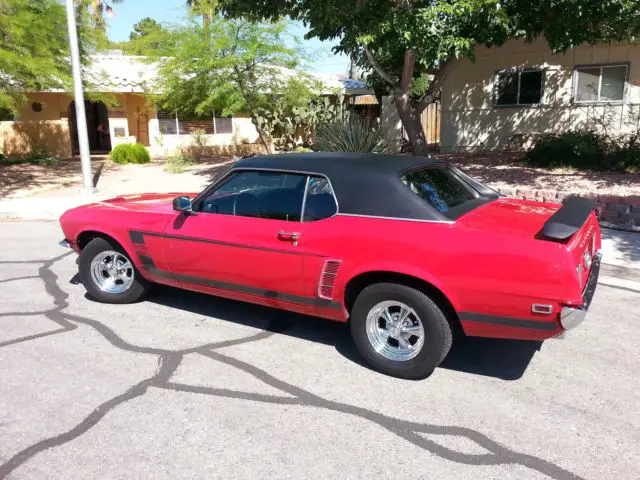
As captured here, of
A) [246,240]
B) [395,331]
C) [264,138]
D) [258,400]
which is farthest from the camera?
[264,138]

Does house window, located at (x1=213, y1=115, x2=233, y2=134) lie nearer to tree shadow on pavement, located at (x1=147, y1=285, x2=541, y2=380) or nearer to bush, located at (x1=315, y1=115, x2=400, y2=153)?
bush, located at (x1=315, y1=115, x2=400, y2=153)

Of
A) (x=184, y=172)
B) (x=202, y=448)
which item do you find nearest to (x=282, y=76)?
(x=184, y=172)

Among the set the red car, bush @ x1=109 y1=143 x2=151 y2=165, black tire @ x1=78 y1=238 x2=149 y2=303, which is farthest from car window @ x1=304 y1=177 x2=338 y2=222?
bush @ x1=109 y1=143 x2=151 y2=165

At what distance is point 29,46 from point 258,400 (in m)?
12.7

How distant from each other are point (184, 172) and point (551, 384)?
14259 mm

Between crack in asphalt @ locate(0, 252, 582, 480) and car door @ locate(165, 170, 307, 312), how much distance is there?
0.55m

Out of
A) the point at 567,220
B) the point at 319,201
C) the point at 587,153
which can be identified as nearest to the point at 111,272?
the point at 319,201

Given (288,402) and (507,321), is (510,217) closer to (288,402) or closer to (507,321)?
(507,321)

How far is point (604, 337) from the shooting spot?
4.52m

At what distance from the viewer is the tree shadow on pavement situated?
4.09 meters

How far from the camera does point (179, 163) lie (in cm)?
1797

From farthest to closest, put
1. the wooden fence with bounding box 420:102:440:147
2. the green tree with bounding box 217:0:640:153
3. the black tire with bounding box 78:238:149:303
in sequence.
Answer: the wooden fence with bounding box 420:102:440:147 → the green tree with bounding box 217:0:640:153 → the black tire with bounding box 78:238:149:303

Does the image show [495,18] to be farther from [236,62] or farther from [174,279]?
[236,62]

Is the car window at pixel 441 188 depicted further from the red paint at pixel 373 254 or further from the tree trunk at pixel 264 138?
the tree trunk at pixel 264 138
